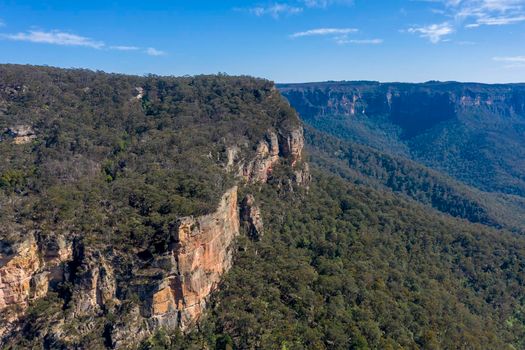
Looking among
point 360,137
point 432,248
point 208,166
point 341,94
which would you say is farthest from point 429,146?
point 208,166

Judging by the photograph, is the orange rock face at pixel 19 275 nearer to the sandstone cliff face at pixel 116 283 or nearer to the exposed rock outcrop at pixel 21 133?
the sandstone cliff face at pixel 116 283

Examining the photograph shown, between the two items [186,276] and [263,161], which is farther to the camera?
[263,161]

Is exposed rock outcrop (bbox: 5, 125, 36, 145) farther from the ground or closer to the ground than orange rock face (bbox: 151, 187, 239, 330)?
farther from the ground

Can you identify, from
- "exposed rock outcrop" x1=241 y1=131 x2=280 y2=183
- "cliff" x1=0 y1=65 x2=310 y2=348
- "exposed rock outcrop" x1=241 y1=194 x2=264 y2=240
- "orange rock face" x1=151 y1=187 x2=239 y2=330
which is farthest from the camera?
"exposed rock outcrop" x1=241 y1=131 x2=280 y2=183

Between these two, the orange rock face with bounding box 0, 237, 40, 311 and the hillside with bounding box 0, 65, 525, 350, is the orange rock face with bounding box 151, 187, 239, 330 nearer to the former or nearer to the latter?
the hillside with bounding box 0, 65, 525, 350

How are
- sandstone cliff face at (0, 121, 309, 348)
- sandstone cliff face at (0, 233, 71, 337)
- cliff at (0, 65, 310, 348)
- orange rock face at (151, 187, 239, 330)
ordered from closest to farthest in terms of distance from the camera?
sandstone cliff face at (0, 233, 71, 337) < sandstone cliff face at (0, 121, 309, 348) < cliff at (0, 65, 310, 348) < orange rock face at (151, 187, 239, 330)

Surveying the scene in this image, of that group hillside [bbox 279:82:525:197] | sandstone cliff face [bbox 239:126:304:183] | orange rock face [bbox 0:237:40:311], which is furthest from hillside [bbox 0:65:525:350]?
hillside [bbox 279:82:525:197]

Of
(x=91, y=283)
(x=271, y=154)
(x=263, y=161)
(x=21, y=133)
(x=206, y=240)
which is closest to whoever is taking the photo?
(x=91, y=283)

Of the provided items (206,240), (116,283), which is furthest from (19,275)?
(206,240)

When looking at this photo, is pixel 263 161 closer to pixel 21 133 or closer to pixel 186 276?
pixel 186 276
